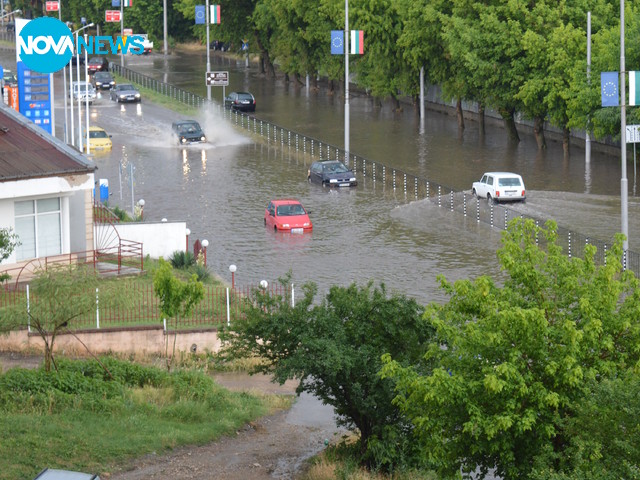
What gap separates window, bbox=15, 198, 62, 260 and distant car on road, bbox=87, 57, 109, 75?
208 feet

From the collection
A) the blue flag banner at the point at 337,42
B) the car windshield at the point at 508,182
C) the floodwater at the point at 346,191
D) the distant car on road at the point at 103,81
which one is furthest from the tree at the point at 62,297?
the distant car on road at the point at 103,81

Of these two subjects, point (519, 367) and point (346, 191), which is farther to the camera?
point (346, 191)

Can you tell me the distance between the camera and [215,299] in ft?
119

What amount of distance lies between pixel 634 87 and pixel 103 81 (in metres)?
58.0

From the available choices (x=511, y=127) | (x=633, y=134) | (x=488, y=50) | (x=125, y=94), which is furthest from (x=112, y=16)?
(x=633, y=134)

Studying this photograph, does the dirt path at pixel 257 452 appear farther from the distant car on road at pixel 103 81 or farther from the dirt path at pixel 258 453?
the distant car on road at pixel 103 81

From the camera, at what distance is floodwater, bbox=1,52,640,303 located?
43.7 metres

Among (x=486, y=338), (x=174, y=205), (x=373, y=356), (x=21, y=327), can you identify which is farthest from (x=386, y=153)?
(x=486, y=338)

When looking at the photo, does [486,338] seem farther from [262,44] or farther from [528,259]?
[262,44]

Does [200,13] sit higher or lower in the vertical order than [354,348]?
higher

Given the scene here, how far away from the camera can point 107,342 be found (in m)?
32.1

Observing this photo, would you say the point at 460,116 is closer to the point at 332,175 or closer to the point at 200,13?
the point at 332,175

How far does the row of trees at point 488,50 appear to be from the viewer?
60.0 meters

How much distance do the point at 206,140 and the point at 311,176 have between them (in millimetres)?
15148
